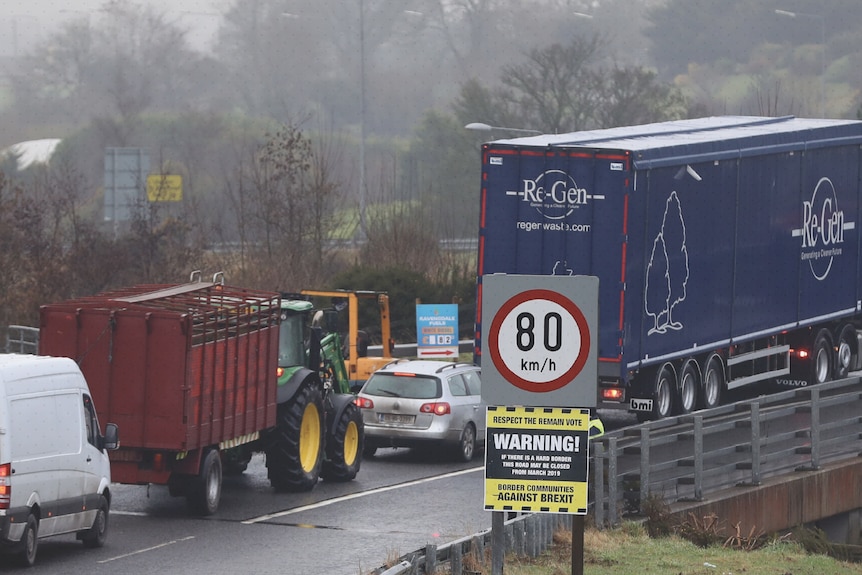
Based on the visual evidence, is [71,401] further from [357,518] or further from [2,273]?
[2,273]

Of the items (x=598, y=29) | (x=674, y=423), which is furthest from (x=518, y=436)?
(x=598, y=29)

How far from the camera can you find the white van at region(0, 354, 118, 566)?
13.9 m

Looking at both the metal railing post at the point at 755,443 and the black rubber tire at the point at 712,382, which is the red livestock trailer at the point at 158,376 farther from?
the black rubber tire at the point at 712,382

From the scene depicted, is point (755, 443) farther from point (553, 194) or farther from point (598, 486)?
point (553, 194)

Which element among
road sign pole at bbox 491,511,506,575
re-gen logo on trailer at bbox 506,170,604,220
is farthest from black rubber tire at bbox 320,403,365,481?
road sign pole at bbox 491,511,506,575

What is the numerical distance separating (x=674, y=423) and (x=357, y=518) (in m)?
3.78

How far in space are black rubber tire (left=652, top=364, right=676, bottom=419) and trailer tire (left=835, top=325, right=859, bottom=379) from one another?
7473 mm

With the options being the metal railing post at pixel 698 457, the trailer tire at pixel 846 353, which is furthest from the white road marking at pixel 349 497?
the trailer tire at pixel 846 353

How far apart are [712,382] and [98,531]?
12.8 metres

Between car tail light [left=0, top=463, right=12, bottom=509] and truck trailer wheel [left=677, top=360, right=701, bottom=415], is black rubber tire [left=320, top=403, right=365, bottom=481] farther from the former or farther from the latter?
car tail light [left=0, top=463, right=12, bottom=509]

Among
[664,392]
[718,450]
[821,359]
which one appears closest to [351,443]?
[664,392]

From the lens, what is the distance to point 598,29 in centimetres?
8700

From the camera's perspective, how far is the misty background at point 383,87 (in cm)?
6384

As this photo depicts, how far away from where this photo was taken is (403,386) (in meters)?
23.7
